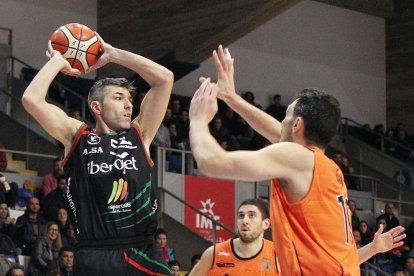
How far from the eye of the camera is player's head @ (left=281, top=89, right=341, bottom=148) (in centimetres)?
487

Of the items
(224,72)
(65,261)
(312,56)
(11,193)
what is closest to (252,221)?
(224,72)

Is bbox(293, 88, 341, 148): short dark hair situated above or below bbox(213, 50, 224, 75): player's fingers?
below

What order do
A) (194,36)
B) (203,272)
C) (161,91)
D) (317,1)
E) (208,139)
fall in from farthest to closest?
1. (317,1)
2. (194,36)
3. (203,272)
4. (161,91)
5. (208,139)

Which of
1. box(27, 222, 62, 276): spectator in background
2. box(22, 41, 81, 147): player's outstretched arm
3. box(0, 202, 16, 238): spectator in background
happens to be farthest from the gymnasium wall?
box(22, 41, 81, 147): player's outstretched arm

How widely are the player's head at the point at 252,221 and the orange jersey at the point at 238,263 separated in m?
0.15

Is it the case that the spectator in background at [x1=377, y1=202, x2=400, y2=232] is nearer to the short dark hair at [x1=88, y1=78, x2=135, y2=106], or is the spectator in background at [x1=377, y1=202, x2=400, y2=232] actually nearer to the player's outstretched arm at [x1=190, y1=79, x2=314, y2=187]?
the short dark hair at [x1=88, y1=78, x2=135, y2=106]

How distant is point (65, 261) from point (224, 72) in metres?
7.94

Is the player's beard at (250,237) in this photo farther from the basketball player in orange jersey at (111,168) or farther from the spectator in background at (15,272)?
the spectator in background at (15,272)

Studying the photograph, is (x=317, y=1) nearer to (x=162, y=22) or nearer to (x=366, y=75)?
(x=366, y=75)

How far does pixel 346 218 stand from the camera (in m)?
5.01

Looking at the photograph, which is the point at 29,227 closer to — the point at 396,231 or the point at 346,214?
the point at 396,231

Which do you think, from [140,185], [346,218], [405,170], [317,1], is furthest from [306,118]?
[317,1]

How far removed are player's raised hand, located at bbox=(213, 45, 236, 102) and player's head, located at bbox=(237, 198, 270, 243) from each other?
2.82 metres

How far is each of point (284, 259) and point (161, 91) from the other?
75.1 inches
